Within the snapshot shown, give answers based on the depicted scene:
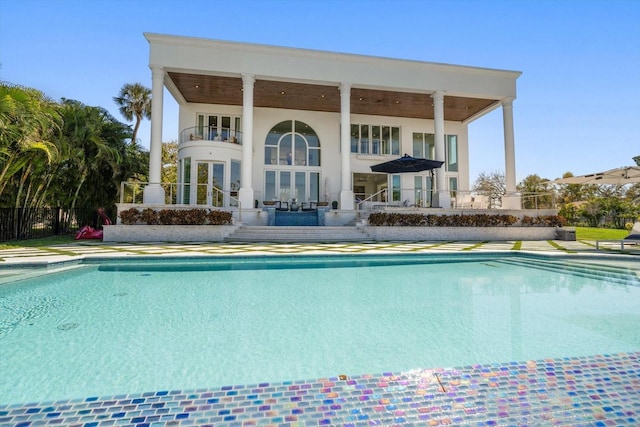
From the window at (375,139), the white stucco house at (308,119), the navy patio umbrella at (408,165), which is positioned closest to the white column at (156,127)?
the white stucco house at (308,119)

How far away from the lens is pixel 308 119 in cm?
1770

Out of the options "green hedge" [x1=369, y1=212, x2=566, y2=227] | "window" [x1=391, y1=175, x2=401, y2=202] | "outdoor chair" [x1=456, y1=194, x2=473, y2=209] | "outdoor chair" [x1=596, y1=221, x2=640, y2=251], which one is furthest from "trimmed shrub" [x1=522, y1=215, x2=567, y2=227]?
"window" [x1=391, y1=175, x2=401, y2=202]

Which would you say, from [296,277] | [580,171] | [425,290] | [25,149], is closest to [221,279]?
[296,277]

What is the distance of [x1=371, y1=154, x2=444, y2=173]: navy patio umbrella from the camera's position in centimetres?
1388

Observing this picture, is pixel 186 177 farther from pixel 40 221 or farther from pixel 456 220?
pixel 456 220

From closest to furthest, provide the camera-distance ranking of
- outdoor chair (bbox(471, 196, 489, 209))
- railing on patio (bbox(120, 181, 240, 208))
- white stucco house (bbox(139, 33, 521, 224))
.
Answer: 1. white stucco house (bbox(139, 33, 521, 224))
2. railing on patio (bbox(120, 181, 240, 208))
3. outdoor chair (bbox(471, 196, 489, 209))

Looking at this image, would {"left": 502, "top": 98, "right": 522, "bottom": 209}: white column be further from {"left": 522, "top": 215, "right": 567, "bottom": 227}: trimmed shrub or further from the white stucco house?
{"left": 522, "top": 215, "right": 567, "bottom": 227}: trimmed shrub

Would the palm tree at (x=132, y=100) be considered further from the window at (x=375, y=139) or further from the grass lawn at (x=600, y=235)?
A: the grass lawn at (x=600, y=235)

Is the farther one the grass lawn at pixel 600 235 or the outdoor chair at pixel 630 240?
the grass lawn at pixel 600 235

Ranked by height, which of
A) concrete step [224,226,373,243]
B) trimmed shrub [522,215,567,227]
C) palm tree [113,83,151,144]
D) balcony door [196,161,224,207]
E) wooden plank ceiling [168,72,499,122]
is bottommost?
concrete step [224,226,373,243]

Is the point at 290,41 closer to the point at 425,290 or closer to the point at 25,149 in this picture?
the point at 25,149

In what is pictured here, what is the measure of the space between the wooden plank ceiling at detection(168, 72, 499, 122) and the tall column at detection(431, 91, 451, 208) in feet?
A: 3.21

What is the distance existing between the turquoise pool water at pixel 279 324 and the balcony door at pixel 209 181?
325 inches

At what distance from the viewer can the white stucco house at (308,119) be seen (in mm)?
13078
